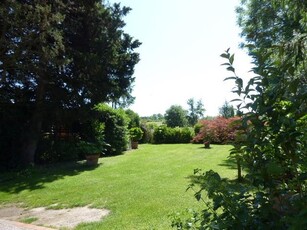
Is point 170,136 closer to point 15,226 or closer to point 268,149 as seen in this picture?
point 15,226

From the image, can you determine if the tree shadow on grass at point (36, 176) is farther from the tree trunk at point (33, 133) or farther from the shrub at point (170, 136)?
the shrub at point (170, 136)

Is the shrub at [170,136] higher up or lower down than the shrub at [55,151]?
higher up

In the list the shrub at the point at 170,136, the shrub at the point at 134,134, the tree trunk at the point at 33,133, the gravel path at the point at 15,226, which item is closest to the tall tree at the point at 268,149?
the gravel path at the point at 15,226

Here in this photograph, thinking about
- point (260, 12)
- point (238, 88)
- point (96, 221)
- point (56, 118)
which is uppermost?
point (260, 12)

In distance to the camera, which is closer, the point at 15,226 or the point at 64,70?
the point at 15,226

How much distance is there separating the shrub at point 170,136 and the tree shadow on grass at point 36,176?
13.6 meters

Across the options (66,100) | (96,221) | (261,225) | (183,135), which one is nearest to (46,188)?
(96,221)

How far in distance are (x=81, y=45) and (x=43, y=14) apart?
3.18 m

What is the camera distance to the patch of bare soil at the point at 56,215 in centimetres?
582

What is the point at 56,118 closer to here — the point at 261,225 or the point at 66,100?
the point at 66,100

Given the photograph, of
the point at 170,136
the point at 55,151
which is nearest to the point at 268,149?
the point at 55,151

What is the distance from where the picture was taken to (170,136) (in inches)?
1067

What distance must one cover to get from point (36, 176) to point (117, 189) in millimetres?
4396

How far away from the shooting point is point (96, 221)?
5742 millimetres
